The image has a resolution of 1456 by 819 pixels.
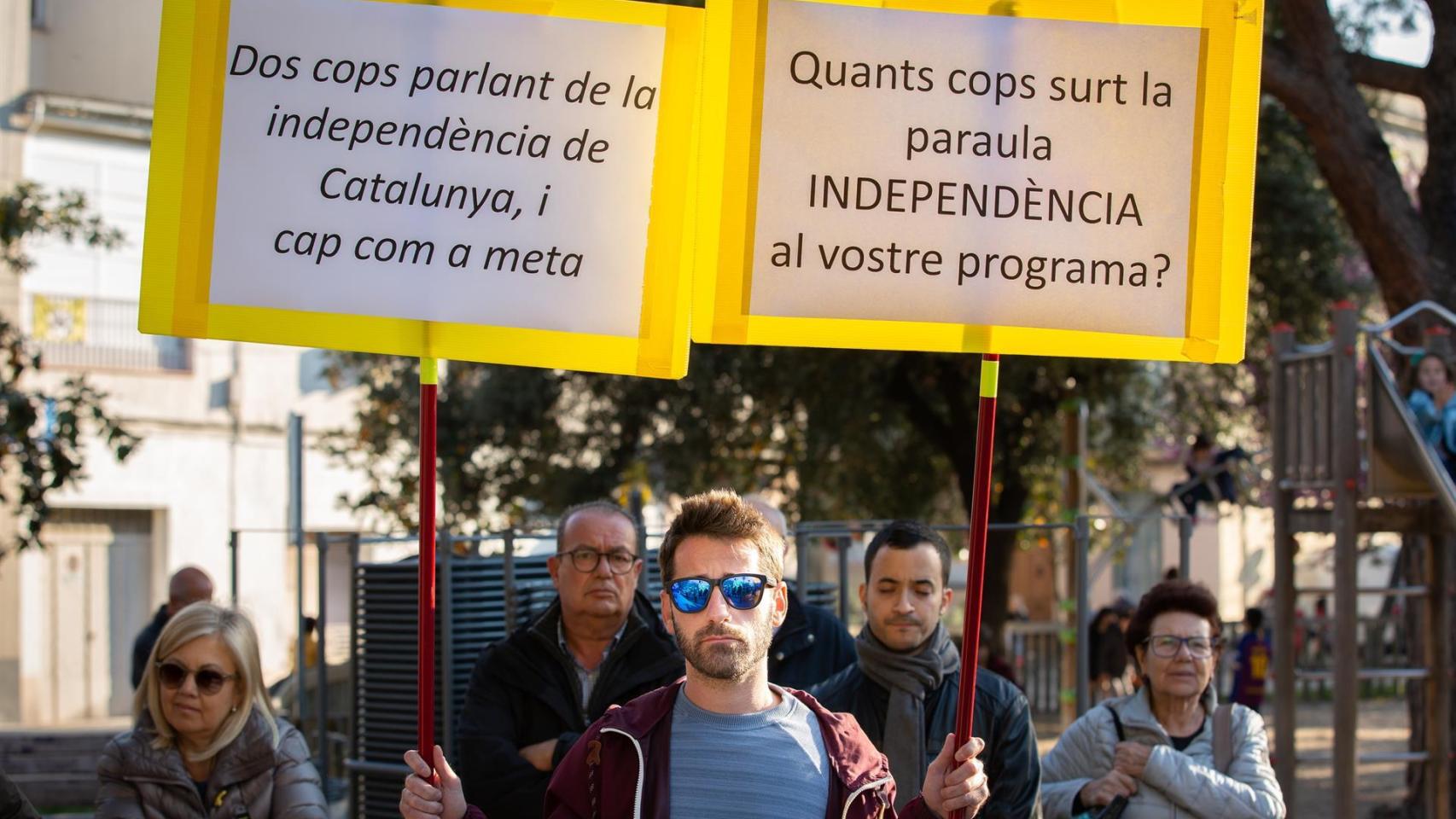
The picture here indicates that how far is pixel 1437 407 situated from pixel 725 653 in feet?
24.7

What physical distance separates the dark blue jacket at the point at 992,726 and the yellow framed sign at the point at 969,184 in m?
1.03

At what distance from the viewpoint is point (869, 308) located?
383 centimetres

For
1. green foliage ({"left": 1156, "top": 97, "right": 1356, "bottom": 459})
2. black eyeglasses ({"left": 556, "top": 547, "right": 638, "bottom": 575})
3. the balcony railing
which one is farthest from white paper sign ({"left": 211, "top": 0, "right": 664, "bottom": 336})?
the balcony railing

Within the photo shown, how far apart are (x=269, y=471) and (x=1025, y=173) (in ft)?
81.3

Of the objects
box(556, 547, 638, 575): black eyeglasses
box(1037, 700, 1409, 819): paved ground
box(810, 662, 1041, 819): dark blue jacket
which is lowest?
box(1037, 700, 1409, 819): paved ground

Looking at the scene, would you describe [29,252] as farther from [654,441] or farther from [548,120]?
[548,120]

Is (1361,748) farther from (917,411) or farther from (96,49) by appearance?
(96,49)

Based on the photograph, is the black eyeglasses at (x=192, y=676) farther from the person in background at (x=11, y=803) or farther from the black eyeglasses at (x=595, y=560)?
the black eyeglasses at (x=595, y=560)

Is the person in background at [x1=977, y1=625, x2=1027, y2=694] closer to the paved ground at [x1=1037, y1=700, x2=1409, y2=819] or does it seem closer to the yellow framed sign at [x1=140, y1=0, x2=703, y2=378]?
the paved ground at [x1=1037, y1=700, x2=1409, y2=819]

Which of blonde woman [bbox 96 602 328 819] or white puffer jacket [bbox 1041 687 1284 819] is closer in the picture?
blonde woman [bbox 96 602 328 819]

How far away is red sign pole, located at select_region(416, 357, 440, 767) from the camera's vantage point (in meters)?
3.55

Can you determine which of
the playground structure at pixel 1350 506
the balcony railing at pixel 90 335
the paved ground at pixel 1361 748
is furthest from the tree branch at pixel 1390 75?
the balcony railing at pixel 90 335

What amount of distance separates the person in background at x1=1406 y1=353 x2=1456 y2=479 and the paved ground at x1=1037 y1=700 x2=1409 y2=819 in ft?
6.77

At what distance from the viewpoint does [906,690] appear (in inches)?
181
